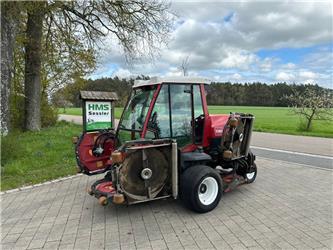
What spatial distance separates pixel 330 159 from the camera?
8.20 meters

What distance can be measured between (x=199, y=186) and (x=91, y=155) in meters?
2.20

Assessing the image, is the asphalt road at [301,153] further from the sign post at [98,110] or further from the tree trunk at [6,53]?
the tree trunk at [6,53]

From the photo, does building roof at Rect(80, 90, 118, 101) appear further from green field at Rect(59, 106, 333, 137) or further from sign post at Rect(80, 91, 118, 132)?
green field at Rect(59, 106, 333, 137)

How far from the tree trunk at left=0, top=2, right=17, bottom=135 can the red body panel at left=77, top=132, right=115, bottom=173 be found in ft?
16.8

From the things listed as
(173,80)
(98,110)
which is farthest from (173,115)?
(98,110)

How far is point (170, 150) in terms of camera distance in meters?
4.12

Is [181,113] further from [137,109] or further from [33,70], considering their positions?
[33,70]

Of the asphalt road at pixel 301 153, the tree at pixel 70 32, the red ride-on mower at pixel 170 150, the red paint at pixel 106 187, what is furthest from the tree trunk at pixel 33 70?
the red paint at pixel 106 187

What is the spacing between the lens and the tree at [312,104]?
16.4 m

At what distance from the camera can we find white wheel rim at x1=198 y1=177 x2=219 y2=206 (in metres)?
4.34

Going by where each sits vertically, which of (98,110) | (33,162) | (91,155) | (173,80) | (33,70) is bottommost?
(33,162)

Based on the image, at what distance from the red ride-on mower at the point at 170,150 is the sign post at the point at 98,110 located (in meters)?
0.92

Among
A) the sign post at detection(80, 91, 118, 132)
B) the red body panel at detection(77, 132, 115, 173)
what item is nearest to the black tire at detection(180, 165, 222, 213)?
the red body panel at detection(77, 132, 115, 173)

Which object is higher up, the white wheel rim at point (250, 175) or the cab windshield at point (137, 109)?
the cab windshield at point (137, 109)
